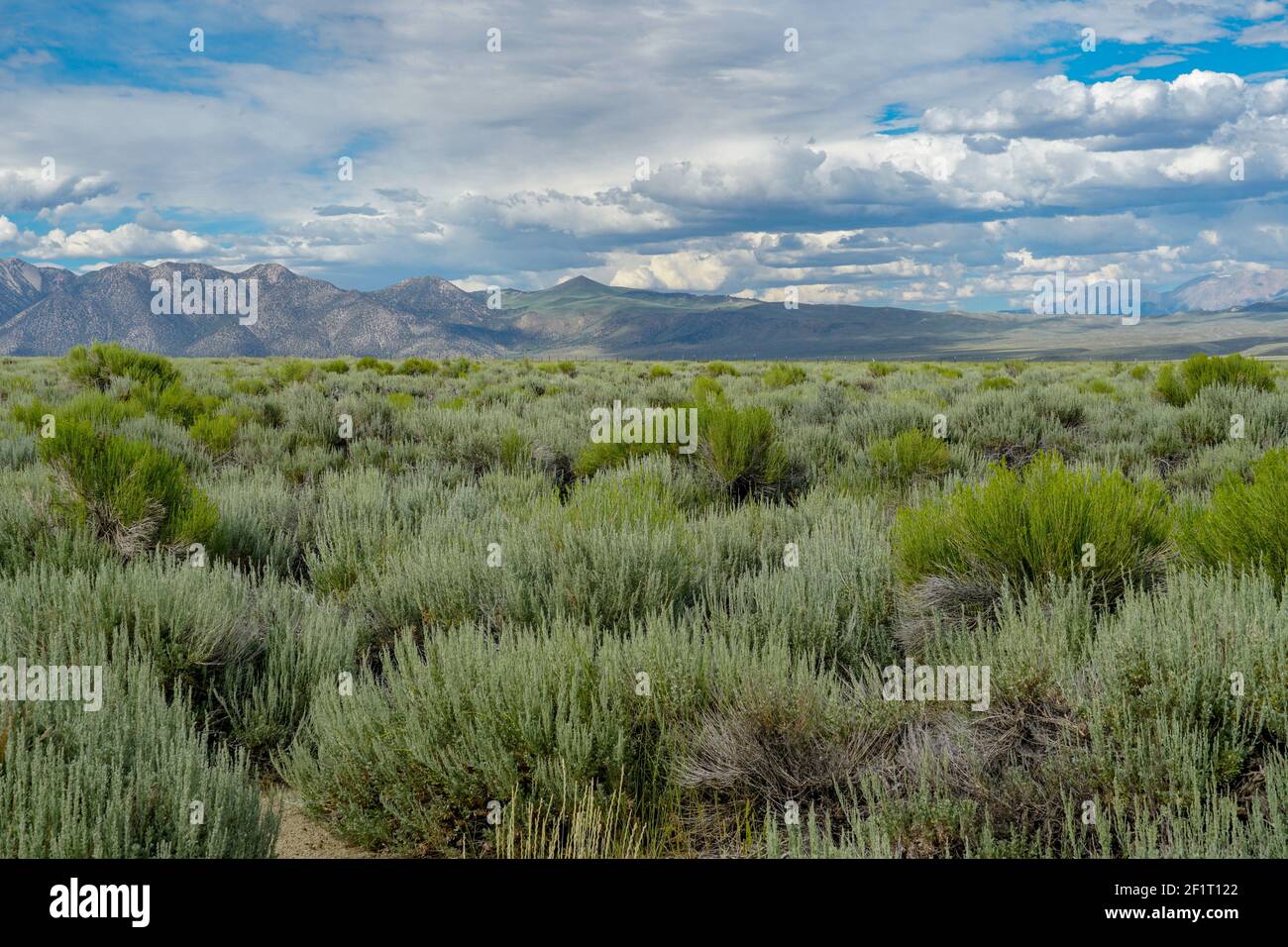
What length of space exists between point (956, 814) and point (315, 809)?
2099 millimetres

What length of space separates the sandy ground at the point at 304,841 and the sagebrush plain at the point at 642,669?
0.25ft

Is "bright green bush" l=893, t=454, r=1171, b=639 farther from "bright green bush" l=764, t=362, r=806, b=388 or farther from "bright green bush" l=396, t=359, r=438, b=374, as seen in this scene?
"bright green bush" l=396, t=359, r=438, b=374

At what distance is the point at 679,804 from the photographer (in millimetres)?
2734

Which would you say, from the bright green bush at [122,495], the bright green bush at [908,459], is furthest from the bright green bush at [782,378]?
the bright green bush at [122,495]

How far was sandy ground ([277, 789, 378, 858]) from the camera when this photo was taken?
274 cm

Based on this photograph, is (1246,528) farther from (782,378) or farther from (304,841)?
(782,378)

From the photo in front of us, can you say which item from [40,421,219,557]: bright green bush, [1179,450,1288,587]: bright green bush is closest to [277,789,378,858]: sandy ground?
[40,421,219,557]: bright green bush

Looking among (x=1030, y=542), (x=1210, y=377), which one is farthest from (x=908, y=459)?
(x=1210, y=377)

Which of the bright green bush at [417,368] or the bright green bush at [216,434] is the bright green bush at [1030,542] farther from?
the bright green bush at [417,368]

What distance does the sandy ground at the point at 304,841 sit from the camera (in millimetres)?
2740

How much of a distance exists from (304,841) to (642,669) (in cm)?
130
